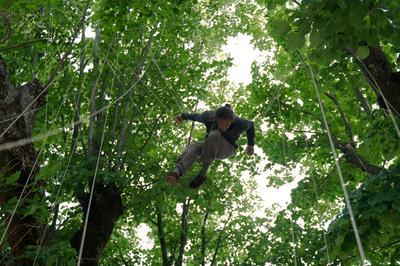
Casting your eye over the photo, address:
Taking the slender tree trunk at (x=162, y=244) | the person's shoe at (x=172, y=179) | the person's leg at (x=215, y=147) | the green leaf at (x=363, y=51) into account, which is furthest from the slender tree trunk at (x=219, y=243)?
the green leaf at (x=363, y=51)

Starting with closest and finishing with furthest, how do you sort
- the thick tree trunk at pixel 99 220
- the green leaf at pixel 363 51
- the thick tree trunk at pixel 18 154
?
the green leaf at pixel 363 51 → the thick tree trunk at pixel 18 154 → the thick tree trunk at pixel 99 220

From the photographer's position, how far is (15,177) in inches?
108

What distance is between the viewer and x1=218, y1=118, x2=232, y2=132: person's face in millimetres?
4469

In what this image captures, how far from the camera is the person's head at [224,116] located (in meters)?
4.41

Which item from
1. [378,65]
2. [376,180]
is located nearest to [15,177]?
[376,180]

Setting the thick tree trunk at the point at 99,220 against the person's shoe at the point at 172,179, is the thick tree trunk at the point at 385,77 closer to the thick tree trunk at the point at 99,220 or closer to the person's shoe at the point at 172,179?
the person's shoe at the point at 172,179

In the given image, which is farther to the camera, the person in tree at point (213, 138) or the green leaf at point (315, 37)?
the person in tree at point (213, 138)

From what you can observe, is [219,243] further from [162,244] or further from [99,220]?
[99,220]

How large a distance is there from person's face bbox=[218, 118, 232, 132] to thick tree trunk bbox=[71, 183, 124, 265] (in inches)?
88.8

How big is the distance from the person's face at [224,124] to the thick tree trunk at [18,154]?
1.76 m

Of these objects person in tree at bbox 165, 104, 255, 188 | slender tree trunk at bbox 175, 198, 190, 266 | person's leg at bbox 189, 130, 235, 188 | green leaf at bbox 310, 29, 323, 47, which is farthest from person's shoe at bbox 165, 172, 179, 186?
slender tree trunk at bbox 175, 198, 190, 266

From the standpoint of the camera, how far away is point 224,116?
4.42 m

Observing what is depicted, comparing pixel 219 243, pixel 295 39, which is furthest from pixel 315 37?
pixel 219 243

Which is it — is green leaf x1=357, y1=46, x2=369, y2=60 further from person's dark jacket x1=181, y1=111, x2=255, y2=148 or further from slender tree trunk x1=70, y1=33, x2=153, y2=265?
slender tree trunk x1=70, y1=33, x2=153, y2=265
